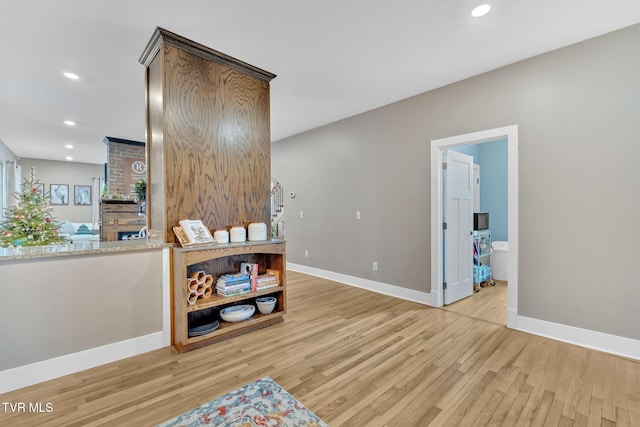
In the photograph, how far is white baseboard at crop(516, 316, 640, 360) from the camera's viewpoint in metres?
2.34

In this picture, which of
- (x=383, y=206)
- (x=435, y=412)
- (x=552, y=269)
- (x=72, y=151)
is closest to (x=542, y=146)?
(x=552, y=269)

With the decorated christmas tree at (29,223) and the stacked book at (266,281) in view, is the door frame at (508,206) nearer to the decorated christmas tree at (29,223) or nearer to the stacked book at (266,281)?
the stacked book at (266,281)

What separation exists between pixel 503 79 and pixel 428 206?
5.23ft

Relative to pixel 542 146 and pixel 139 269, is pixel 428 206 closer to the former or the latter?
pixel 542 146

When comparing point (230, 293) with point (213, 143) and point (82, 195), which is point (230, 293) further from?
point (82, 195)

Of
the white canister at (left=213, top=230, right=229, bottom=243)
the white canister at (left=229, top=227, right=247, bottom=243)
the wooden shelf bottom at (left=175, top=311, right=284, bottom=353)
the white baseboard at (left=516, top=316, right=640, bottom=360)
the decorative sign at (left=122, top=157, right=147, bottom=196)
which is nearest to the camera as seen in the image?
the white baseboard at (left=516, top=316, right=640, bottom=360)

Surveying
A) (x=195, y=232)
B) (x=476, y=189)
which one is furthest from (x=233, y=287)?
(x=476, y=189)

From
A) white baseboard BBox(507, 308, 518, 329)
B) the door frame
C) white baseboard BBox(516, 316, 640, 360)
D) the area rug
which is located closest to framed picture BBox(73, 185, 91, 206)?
the area rug

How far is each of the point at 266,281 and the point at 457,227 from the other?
2625 millimetres

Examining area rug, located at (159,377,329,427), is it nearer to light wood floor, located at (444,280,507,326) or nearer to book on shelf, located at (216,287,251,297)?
book on shelf, located at (216,287,251,297)

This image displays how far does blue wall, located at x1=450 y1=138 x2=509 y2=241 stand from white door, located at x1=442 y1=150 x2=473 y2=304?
4.88 feet

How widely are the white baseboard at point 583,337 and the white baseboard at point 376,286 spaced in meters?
1.02

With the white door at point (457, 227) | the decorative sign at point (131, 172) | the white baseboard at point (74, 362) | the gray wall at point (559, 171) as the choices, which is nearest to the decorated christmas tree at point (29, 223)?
the white baseboard at point (74, 362)

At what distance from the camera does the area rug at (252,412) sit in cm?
165
